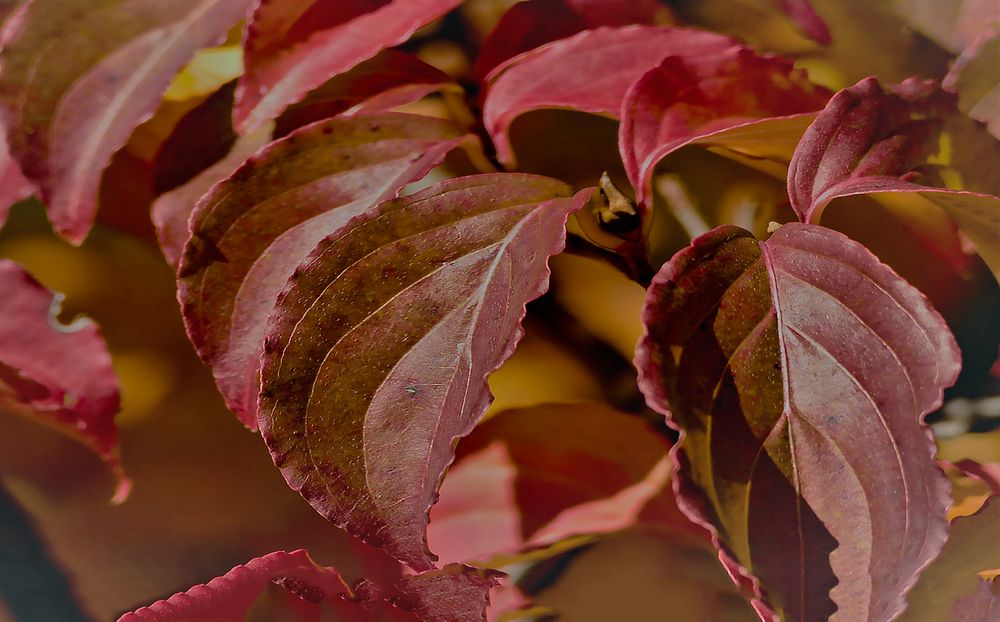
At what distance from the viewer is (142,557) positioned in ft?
1.57

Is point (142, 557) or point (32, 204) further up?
point (32, 204)

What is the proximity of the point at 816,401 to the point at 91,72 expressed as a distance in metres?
0.48

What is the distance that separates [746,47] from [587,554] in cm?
33

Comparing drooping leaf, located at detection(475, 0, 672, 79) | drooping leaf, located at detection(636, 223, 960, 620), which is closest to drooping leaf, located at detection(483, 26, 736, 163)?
drooping leaf, located at detection(475, 0, 672, 79)

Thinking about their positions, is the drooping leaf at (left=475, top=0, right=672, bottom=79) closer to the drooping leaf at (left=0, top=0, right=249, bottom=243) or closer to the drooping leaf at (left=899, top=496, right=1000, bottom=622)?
the drooping leaf at (left=0, top=0, right=249, bottom=243)

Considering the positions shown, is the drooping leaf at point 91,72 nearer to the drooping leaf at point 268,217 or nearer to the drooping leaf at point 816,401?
the drooping leaf at point 268,217

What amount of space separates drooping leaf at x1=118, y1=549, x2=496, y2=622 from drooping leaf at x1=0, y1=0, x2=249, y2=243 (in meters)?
0.28

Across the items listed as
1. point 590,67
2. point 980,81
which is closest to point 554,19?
point 590,67

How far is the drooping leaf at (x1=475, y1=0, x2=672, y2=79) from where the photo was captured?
1.44ft

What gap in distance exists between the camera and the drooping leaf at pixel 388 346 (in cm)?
39

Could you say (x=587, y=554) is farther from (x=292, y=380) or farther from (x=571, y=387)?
(x=292, y=380)

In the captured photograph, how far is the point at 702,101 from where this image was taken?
426mm

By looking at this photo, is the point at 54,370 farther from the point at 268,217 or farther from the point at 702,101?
the point at 702,101

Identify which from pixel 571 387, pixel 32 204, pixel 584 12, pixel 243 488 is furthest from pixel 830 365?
pixel 32 204
